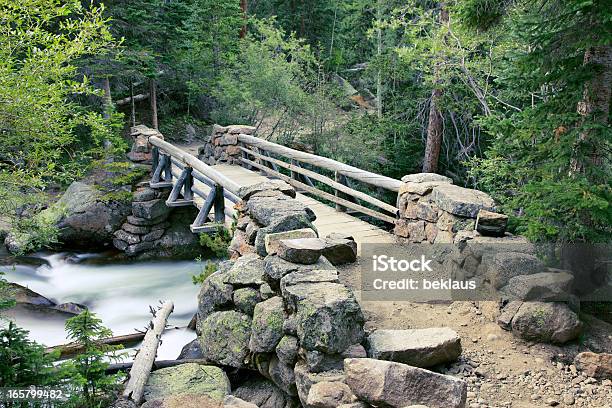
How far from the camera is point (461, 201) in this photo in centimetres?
543

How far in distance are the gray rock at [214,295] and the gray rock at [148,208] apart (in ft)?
23.8

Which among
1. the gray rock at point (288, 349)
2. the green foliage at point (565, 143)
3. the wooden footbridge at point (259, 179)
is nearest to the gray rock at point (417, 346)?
the gray rock at point (288, 349)

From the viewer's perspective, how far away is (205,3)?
55.6 feet

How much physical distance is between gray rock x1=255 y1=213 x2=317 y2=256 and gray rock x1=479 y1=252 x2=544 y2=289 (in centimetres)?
191

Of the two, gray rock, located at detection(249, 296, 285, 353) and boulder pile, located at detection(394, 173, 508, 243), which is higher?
boulder pile, located at detection(394, 173, 508, 243)

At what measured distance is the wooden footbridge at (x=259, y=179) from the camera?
7391 millimetres

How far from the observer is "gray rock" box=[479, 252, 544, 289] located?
Result: 4430 mm

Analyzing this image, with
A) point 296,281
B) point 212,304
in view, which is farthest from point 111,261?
point 296,281

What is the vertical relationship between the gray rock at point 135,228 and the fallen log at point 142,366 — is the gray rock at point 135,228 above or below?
below

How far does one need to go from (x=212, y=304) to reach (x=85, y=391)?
134 cm

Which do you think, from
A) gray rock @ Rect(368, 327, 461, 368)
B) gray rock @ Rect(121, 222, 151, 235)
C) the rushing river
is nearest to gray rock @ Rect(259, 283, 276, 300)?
gray rock @ Rect(368, 327, 461, 368)

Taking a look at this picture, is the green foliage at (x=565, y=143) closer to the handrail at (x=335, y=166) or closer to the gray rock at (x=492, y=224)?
the gray rock at (x=492, y=224)

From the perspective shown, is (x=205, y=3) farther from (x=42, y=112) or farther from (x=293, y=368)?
(x=293, y=368)

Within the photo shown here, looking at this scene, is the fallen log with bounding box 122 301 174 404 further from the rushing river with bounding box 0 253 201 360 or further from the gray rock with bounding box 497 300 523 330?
the gray rock with bounding box 497 300 523 330
